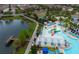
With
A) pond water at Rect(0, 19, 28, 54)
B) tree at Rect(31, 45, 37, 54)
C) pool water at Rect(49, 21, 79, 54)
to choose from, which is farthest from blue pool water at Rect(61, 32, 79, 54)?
pond water at Rect(0, 19, 28, 54)

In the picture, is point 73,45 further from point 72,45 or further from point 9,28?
point 9,28

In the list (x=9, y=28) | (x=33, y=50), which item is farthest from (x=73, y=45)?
(x=9, y=28)

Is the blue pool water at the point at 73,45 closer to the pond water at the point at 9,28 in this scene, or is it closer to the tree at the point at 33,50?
the tree at the point at 33,50

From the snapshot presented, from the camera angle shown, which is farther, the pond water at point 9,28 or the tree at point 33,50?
the pond water at point 9,28

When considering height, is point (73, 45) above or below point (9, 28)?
below

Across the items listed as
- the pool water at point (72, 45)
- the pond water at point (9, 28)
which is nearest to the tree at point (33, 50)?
the pool water at point (72, 45)

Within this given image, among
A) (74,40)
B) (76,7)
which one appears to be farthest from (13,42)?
(76,7)

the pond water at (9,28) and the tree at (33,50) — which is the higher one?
the pond water at (9,28)

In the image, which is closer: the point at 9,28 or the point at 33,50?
the point at 33,50
